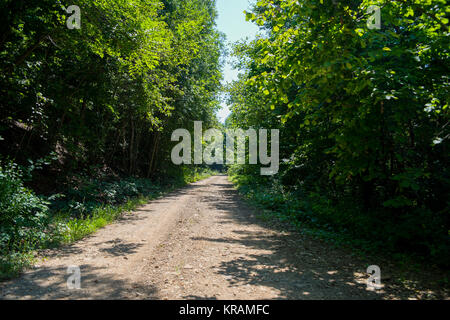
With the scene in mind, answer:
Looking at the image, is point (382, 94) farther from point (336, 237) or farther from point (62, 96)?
point (62, 96)

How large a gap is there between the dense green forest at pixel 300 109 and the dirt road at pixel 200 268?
Result: 0.76m

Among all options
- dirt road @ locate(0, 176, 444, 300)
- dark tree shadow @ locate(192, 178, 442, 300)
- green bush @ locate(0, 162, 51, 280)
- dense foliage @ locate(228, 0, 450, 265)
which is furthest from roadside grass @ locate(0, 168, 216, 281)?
dense foliage @ locate(228, 0, 450, 265)

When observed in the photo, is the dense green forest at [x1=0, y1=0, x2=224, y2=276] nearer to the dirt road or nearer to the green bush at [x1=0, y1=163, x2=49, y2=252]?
the green bush at [x1=0, y1=163, x2=49, y2=252]

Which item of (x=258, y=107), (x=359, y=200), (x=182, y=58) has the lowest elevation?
(x=359, y=200)

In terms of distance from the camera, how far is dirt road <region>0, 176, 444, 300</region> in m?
3.68

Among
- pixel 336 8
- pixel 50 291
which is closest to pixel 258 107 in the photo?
pixel 336 8

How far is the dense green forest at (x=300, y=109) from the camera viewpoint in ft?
13.9

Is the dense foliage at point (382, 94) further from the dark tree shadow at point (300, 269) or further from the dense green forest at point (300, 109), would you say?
the dark tree shadow at point (300, 269)

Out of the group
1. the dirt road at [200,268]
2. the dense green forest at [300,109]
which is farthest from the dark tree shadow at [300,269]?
the dense green forest at [300,109]

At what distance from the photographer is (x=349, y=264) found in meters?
4.87

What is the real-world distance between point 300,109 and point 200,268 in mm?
3679

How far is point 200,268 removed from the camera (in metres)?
4.63

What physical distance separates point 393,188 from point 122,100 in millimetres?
11643

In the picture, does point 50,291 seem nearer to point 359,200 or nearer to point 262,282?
point 262,282
